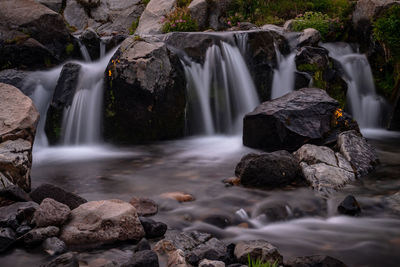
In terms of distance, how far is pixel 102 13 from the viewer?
20.6 metres

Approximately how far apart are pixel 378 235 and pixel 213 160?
360cm

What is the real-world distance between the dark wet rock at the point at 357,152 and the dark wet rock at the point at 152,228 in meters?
3.27

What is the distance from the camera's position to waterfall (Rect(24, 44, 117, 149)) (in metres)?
8.71

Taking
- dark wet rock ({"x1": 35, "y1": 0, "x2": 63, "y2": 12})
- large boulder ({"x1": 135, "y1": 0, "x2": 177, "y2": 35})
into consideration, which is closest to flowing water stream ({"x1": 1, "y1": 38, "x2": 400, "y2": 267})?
large boulder ({"x1": 135, "y1": 0, "x2": 177, "y2": 35})

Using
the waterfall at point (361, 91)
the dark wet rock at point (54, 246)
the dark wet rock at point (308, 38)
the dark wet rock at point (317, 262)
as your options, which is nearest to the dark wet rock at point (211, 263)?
the dark wet rock at point (317, 262)

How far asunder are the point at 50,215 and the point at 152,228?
37.3 inches

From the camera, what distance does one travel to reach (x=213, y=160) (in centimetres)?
697

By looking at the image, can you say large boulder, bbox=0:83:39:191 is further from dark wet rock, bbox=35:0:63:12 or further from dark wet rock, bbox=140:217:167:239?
dark wet rock, bbox=35:0:63:12

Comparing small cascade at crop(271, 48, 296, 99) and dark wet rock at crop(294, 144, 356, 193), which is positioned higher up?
small cascade at crop(271, 48, 296, 99)

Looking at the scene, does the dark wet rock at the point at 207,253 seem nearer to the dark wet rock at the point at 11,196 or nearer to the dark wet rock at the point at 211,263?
the dark wet rock at the point at 211,263

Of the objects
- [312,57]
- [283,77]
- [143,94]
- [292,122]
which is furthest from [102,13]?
[292,122]

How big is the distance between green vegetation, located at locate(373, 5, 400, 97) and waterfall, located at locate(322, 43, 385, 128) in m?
0.29

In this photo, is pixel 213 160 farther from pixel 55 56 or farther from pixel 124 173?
pixel 55 56

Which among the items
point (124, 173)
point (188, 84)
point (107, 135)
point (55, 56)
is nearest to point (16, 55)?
point (55, 56)
